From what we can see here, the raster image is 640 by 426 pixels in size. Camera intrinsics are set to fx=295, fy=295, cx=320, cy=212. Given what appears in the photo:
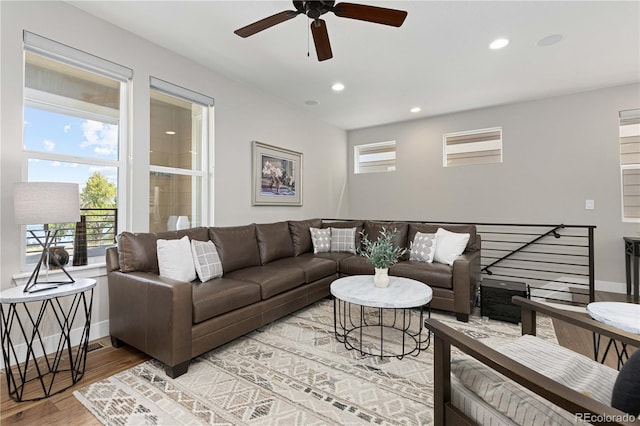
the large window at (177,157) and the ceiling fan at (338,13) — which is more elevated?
the ceiling fan at (338,13)

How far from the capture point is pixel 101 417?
63.0 inches

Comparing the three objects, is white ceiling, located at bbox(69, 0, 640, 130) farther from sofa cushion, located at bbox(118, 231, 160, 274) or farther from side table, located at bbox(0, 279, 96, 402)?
side table, located at bbox(0, 279, 96, 402)

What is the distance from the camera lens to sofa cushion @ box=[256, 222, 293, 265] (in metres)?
3.52

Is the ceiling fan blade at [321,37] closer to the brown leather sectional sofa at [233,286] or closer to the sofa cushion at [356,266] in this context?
the brown leather sectional sofa at [233,286]

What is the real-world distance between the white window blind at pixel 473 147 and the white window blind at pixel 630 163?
142 centimetres

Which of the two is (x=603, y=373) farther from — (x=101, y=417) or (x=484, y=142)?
(x=484, y=142)

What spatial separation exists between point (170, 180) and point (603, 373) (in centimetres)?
361

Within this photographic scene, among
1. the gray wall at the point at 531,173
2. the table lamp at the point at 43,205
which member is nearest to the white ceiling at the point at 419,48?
the gray wall at the point at 531,173

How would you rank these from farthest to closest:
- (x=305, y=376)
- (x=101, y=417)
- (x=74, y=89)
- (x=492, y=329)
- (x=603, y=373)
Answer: (x=492, y=329), (x=74, y=89), (x=305, y=376), (x=101, y=417), (x=603, y=373)

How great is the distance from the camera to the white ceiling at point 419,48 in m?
2.43

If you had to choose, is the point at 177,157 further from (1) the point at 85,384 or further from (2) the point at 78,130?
(1) the point at 85,384

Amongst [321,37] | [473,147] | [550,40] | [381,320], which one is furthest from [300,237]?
[550,40]

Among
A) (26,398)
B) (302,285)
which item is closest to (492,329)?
(302,285)

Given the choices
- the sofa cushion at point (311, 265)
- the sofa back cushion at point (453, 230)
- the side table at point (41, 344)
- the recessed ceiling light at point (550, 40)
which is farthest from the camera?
the sofa back cushion at point (453, 230)
